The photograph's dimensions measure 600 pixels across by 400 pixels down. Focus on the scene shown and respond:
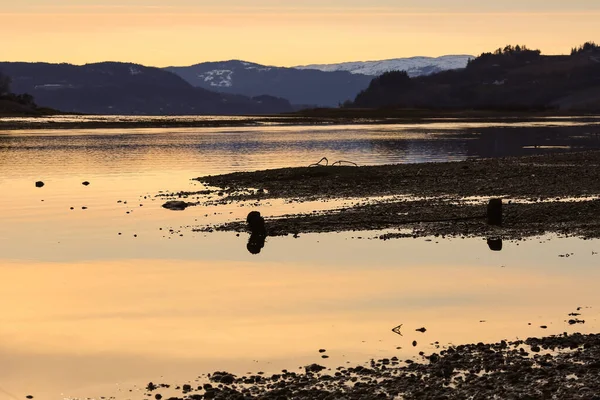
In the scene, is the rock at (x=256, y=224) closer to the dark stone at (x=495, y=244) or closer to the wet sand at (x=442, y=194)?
the wet sand at (x=442, y=194)

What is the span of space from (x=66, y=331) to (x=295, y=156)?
57494mm

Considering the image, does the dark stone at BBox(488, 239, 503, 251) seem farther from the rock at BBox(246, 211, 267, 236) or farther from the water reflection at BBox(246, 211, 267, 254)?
the rock at BBox(246, 211, 267, 236)

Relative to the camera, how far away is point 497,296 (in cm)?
2117

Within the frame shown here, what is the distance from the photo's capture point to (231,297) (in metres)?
21.7

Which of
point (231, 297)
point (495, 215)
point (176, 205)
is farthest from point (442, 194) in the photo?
point (231, 297)

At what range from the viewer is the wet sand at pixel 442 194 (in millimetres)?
31781

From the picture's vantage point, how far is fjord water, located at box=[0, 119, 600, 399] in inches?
651

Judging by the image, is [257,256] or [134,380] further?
[257,256]

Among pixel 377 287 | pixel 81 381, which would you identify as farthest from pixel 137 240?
pixel 81 381

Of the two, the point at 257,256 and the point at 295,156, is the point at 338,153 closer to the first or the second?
the point at 295,156

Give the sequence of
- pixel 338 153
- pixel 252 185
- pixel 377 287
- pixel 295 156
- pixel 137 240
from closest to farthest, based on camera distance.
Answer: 1. pixel 377 287
2. pixel 137 240
3. pixel 252 185
4. pixel 295 156
5. pixel 338 153

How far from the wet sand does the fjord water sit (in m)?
1.99

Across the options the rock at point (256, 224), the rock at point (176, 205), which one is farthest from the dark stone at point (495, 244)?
the rock at point (176, 205)

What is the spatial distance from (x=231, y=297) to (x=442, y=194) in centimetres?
2105
